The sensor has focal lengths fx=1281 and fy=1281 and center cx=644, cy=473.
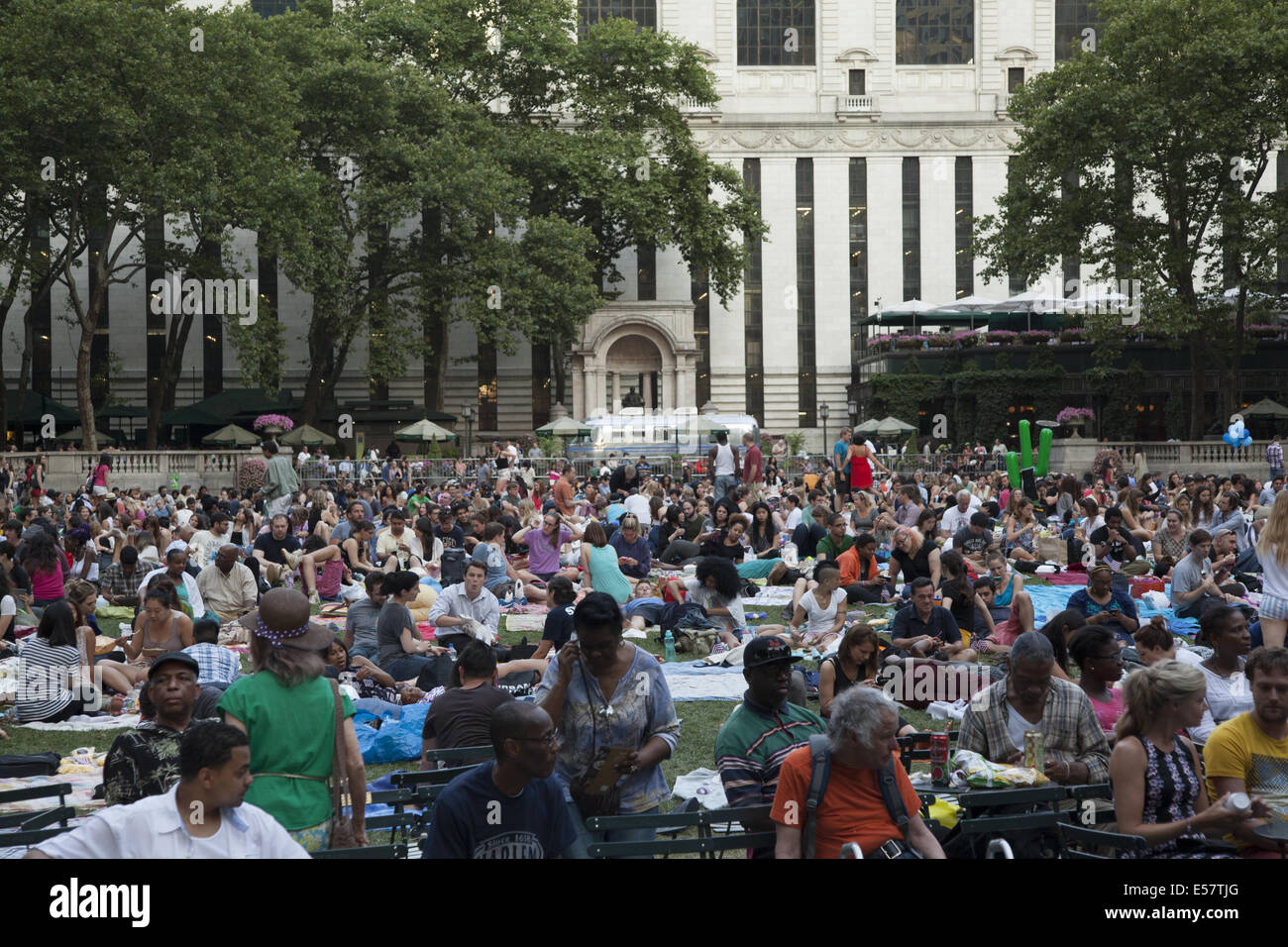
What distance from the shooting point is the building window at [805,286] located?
56500mm

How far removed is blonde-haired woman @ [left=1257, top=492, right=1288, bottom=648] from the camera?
27.2 ft

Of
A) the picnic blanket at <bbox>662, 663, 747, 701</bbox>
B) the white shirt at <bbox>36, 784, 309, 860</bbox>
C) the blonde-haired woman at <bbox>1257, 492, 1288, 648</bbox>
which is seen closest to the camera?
the white shirt at <bbox>36, 784, 309, 860</bbox>

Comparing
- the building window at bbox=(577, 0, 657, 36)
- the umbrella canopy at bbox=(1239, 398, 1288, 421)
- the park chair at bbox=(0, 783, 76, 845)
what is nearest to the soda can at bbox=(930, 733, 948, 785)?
the park chair at bbox=(0, 783, 76, 845)

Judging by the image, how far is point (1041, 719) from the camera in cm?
655

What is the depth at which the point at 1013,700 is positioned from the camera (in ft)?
21.6

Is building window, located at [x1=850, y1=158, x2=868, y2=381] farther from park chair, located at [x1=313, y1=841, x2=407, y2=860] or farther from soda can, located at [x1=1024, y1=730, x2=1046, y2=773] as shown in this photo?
park chair, located at [x1=313, y1=841, x2=407, y2=860]

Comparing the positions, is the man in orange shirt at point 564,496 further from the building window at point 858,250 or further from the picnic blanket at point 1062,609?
the building window at point 858,250

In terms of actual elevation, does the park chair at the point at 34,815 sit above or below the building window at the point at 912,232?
below

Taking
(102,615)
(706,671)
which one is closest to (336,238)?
(102,615)

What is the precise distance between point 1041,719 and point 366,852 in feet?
11.6

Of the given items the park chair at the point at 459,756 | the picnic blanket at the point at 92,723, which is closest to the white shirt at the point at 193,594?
the picnic blanket at the point at 92,723

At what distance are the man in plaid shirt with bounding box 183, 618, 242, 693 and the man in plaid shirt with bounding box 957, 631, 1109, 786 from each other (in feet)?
17.3

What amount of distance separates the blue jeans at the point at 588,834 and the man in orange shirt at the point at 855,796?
764 millimetres
